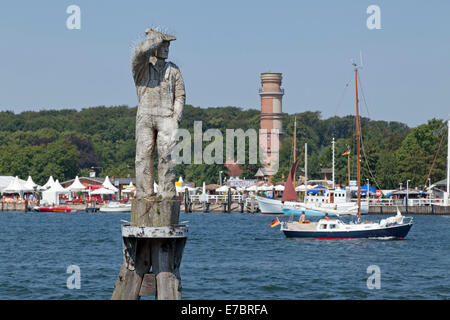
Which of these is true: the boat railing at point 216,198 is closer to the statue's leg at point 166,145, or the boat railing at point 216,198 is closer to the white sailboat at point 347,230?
the white sailboat at point 347,230

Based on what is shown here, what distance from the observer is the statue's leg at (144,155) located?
12289 mm

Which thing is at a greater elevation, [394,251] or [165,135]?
[165,135]

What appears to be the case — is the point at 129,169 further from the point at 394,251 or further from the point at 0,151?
the point at 394,251

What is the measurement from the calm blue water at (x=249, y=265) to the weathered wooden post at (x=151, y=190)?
1586 cm

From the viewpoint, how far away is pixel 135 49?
12.0 meters

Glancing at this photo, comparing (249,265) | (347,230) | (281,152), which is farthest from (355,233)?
(281,152)

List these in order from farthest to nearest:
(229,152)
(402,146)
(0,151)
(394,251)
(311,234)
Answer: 1. (0,151)
2. (229,152)
3. (402,146)
4. (311,234)
5. (394,251)

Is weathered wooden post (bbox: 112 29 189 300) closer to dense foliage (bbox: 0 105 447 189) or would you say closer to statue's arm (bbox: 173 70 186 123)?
statue's arm (bbox: 173 70 186 123)

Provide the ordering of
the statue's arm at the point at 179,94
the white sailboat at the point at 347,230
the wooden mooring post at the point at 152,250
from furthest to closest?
1. the white sailboat at the point at 347,230
2. the statue's arm at the point at 179,94
3. the wooden mooring post at the point at 152,250

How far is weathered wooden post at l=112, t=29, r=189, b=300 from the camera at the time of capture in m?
12.0

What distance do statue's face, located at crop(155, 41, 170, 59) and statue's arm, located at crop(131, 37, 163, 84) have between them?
0.15 metres

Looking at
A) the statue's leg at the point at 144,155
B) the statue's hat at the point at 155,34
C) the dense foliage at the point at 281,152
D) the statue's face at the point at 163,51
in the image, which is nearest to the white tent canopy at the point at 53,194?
the dense foliage at the point at 281,152
